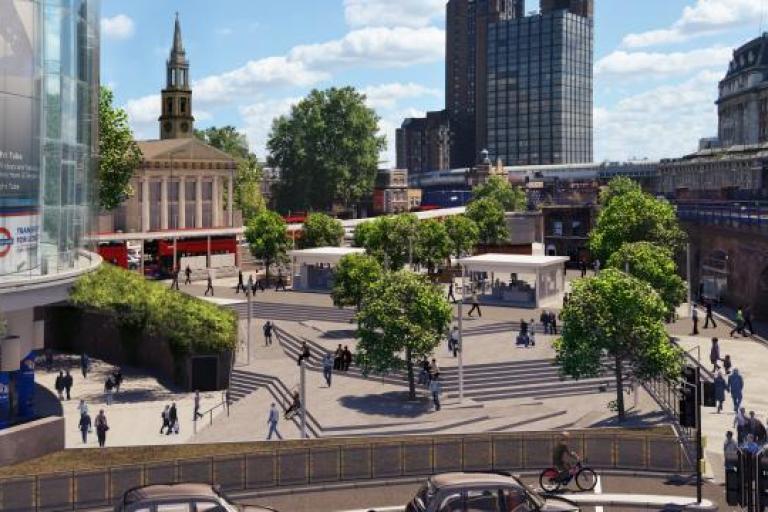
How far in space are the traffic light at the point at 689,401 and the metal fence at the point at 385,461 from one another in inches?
125

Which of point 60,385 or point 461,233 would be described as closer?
point 60,385

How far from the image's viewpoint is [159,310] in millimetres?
50094

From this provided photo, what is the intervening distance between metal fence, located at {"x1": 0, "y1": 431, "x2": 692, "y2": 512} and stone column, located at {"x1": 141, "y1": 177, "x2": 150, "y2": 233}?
234ft

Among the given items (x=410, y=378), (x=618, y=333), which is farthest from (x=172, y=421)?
(x=618, y=333)

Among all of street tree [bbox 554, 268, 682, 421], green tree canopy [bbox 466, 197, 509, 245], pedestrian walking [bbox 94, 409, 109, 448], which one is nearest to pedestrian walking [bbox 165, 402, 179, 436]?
pedestrian walking [bbox 94, 409, 109, 448]

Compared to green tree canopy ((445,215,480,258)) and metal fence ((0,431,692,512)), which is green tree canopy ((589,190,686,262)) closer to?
green tree canopy ((445,215,480,258))

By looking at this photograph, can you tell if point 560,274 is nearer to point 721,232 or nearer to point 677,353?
point 721,232

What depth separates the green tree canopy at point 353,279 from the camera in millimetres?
56812

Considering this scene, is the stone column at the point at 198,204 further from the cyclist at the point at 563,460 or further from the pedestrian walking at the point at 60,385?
the cyclist at the point at 563,460

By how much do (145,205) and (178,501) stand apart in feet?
259

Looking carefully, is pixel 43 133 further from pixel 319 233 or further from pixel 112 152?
pixel 319 233

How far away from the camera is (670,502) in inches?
967

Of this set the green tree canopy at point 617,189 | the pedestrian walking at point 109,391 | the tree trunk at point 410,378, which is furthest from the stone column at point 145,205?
the tree trunk at point 410,378

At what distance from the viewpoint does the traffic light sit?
24.0 meters
